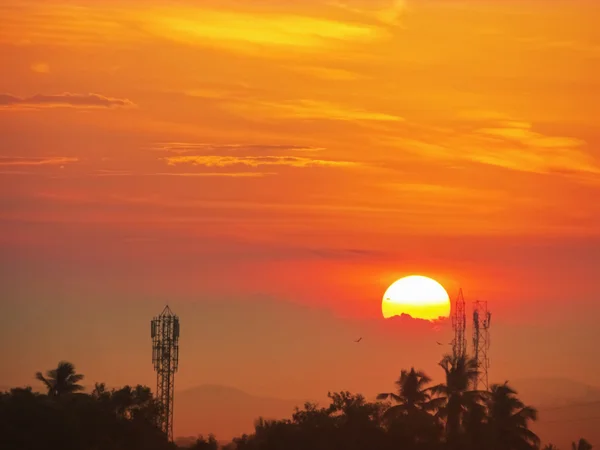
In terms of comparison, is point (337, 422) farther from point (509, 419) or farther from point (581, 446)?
point (581, 446)

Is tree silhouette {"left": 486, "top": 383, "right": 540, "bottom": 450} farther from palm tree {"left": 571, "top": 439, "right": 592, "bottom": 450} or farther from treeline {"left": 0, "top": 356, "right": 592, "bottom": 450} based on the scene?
palm tree {"left": 571, "top": 439, "right": 592, "bottom": 450}

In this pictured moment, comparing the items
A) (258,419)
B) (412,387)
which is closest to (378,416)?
(412,387)

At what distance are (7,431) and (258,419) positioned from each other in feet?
69.6

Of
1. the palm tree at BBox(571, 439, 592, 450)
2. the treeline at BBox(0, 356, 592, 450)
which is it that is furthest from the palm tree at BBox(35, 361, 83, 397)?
the palm tree at BBox(571, 439, 592, 450)

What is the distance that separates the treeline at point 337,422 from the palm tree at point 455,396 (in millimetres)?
68

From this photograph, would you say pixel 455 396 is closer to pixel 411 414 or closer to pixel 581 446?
pixel 411 414

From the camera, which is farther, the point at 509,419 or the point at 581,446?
A: the point at 581,446

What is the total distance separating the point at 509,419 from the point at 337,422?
12164mm

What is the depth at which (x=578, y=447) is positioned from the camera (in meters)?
129

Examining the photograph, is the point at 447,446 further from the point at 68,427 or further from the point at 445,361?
the point at 68,427

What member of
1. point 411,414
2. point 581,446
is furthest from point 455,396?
point 581,446

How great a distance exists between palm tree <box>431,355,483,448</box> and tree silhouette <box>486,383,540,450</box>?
173 centimetres

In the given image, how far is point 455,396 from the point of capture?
96.1 m

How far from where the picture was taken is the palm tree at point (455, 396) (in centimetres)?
9575
